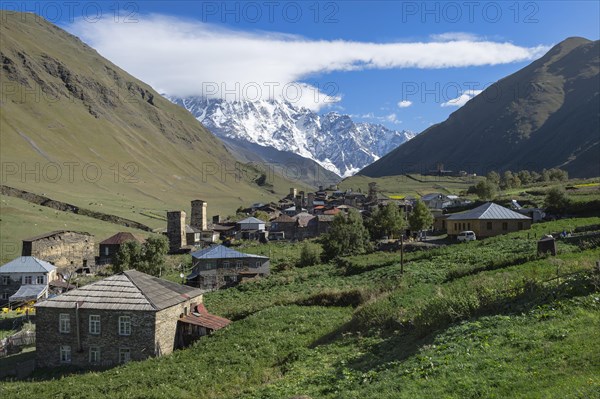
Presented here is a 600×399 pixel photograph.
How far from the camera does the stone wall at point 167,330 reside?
1077 inches

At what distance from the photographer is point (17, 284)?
5256 centimetres

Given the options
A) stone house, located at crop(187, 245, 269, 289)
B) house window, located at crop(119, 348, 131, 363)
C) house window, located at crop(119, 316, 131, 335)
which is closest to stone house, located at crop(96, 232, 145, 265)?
stone house, located at crop(187, 245, 269, 289)

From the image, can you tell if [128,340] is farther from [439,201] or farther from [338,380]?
[439,201]

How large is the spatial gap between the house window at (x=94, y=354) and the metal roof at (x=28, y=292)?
2650 centimetres

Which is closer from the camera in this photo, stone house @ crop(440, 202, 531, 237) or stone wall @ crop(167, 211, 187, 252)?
stone house @ crop(440, 202, 531, 237)

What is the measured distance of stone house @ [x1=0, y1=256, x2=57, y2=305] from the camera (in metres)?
51.3

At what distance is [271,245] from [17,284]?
3603cm

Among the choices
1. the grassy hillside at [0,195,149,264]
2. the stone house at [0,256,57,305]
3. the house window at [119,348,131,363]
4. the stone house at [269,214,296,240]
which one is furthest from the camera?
the stone house at [269,214,296,240]

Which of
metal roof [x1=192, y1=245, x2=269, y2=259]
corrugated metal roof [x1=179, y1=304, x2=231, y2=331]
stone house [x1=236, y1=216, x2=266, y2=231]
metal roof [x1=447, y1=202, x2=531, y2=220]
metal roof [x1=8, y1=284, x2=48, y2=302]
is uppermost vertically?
metal roof [x1=447, y1=202, x2=531, y2=220]

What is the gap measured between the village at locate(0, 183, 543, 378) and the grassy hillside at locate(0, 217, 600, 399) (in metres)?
1.91

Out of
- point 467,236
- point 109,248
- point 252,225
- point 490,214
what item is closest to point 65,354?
point 467,236

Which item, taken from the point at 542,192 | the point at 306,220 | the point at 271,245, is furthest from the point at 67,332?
the point at 542,192

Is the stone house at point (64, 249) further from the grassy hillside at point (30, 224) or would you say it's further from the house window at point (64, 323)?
the house window at point (64, 323)

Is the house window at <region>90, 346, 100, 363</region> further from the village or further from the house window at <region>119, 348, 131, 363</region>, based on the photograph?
the house window at <region>119, 348, 131, 363</region>
